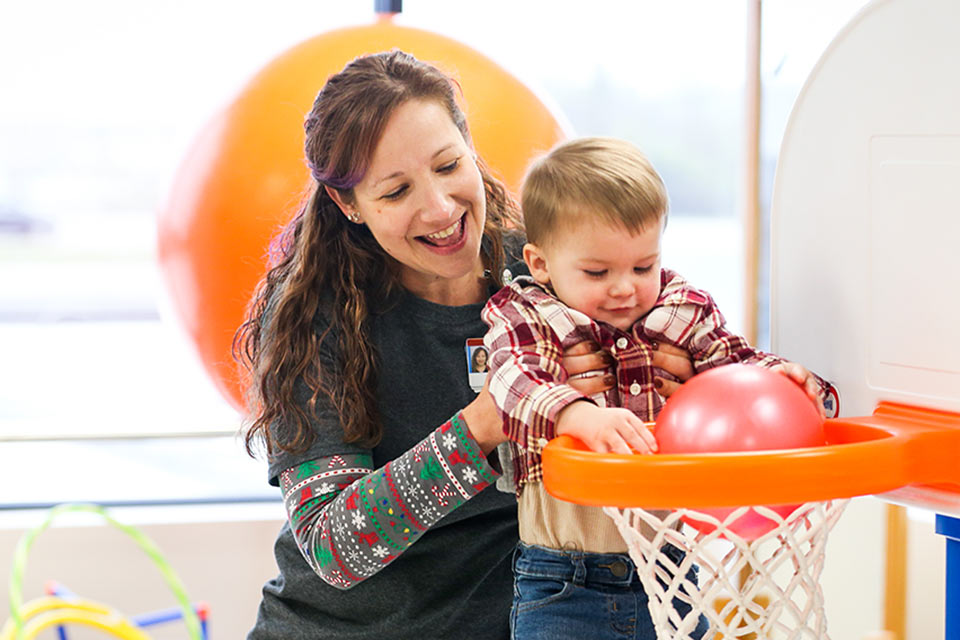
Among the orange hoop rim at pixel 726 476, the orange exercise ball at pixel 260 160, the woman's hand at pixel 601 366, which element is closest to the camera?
the orange hoop rim at pixel 726 476

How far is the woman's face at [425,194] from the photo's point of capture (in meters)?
1.35

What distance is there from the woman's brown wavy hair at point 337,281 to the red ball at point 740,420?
51 centimetres

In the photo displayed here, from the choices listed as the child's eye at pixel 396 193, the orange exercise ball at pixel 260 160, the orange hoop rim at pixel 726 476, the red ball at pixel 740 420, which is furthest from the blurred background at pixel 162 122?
the orange hoop rim at pixel 726 476

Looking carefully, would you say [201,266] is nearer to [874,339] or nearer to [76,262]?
[874,339]

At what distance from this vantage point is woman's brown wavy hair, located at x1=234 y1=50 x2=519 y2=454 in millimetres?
1361

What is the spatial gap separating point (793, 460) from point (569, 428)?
223 mm

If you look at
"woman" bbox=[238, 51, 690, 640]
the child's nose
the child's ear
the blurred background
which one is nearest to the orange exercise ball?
the blurred background

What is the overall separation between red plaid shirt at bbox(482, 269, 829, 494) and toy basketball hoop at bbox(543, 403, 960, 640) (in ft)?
0.49

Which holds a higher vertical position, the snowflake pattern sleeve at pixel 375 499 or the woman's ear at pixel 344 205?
the woman's ear at pixel 344 205

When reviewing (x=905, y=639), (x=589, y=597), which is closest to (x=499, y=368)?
(x=589, y=597)

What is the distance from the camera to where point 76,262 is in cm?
1220

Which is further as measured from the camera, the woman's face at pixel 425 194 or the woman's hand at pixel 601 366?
the woman's face at pixel 425 194

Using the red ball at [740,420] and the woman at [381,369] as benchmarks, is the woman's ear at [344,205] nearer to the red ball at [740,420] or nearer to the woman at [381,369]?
the woman at [381,369]

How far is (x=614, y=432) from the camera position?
970mm
